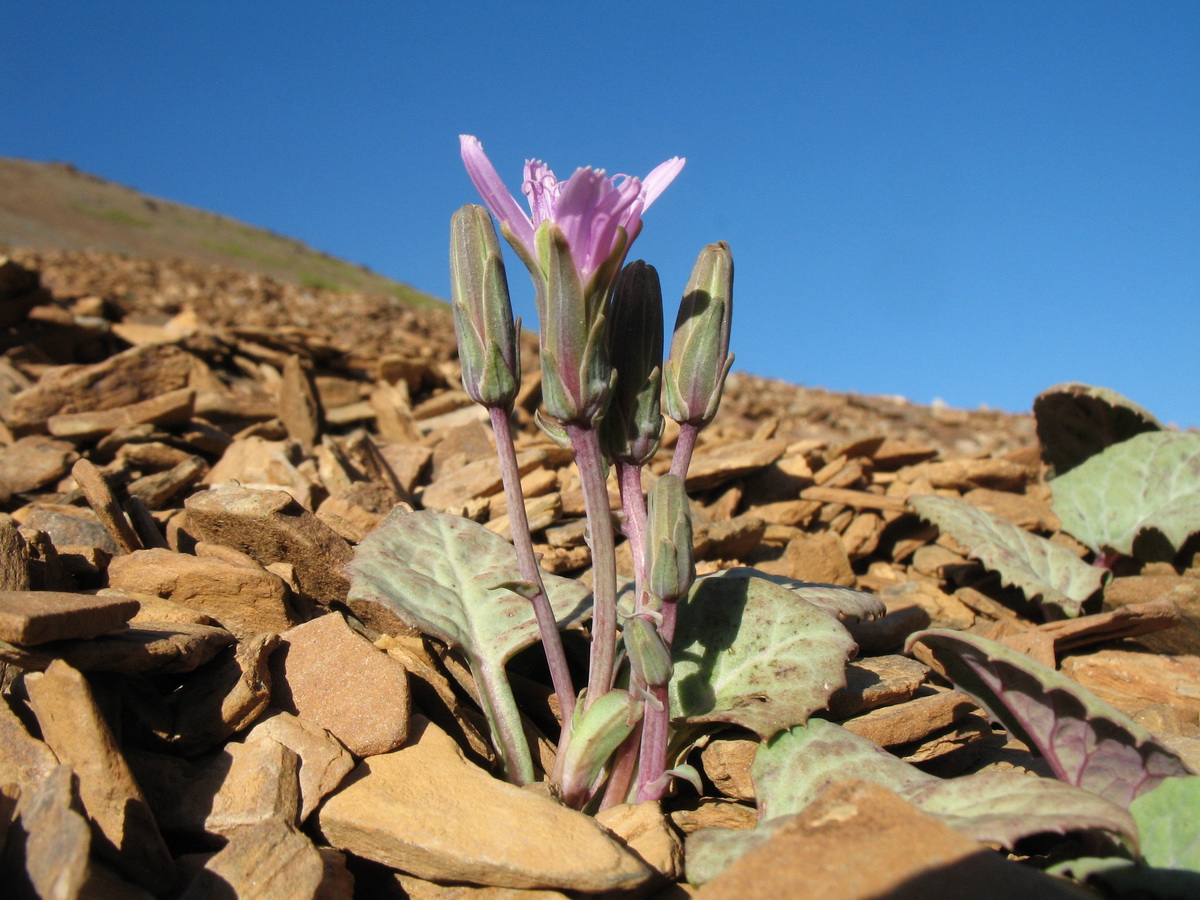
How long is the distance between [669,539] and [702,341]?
0.51m

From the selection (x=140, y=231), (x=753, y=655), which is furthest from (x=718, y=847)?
(x=140, y=231)

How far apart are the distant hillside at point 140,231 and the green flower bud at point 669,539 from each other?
17.6 m

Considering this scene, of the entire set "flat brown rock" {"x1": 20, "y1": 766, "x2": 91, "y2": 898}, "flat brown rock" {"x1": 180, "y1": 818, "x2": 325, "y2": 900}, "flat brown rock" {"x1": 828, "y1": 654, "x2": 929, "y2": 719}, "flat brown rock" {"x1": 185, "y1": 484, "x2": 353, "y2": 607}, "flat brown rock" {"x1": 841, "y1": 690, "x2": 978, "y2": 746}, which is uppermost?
"flat brown rock" {"x1": 185, "y1": 484, "x2": 353, "y2": 607}

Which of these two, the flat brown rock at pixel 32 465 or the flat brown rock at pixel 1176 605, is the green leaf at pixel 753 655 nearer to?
the flat brown rock at pixel 1176 605

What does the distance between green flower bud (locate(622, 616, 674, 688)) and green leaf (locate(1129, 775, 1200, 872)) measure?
94 centimetres

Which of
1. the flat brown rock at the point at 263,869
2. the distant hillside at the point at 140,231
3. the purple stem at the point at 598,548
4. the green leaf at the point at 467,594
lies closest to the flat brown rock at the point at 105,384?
the green leaf at the point at 467,594

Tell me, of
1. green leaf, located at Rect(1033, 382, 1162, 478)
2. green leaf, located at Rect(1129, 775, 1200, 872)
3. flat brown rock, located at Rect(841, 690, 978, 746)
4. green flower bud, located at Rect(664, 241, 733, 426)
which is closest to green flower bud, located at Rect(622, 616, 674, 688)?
green flower bud, located at Rect(664, 241, 733, 426)

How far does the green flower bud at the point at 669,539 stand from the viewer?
72.7 inches

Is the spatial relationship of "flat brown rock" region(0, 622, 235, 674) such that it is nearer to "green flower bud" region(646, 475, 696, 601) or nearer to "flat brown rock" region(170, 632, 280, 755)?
"flat brown rock" region(170, 632, 280, 755)

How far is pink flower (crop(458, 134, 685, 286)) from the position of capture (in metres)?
1.75

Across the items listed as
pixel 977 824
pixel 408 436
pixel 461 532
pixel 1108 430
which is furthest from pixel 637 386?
pixel 408 436

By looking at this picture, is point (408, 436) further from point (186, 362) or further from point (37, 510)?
point (37, 510)

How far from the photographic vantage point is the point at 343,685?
2162 mm

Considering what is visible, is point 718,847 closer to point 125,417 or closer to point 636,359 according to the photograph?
point 636,359
